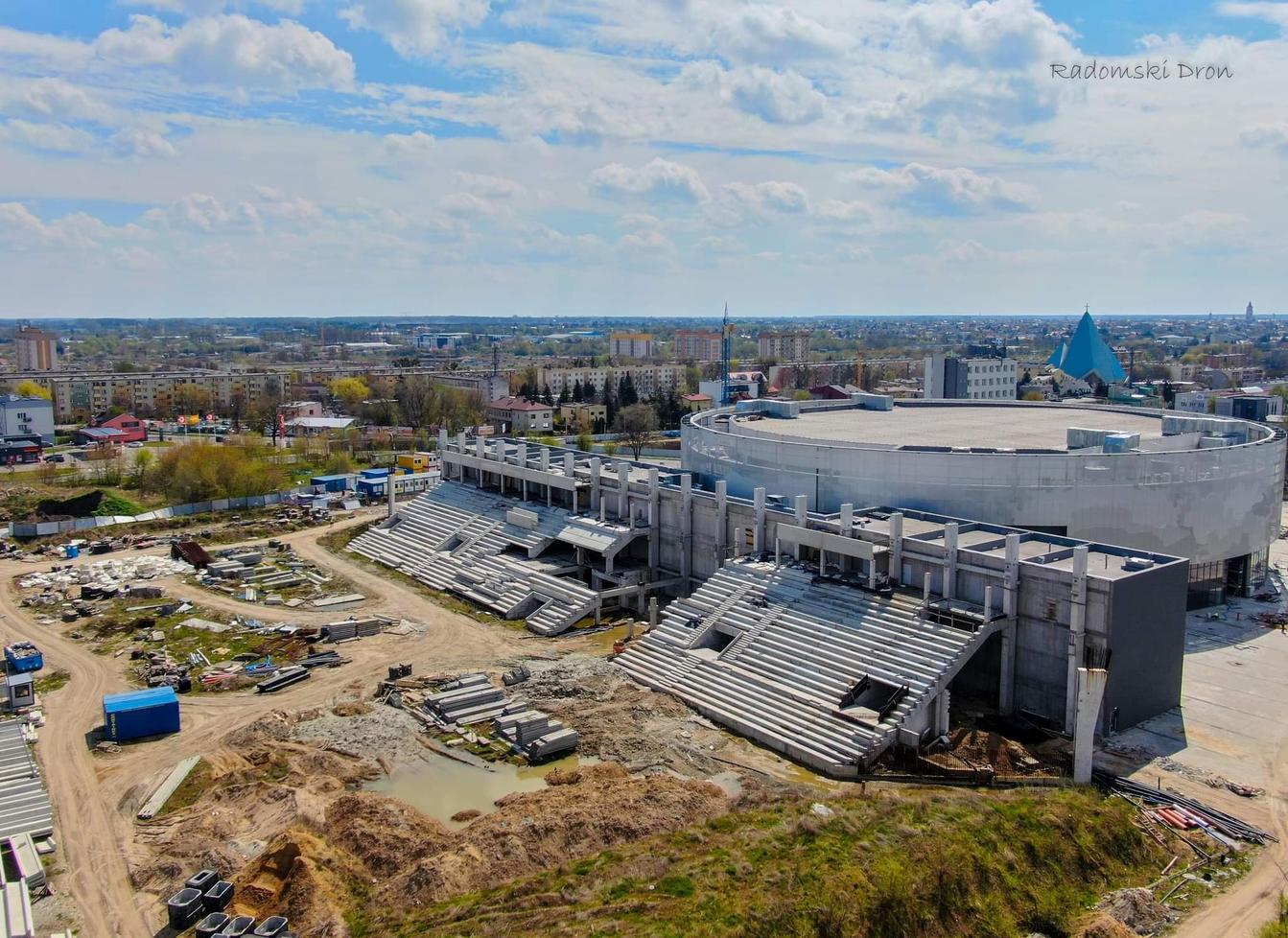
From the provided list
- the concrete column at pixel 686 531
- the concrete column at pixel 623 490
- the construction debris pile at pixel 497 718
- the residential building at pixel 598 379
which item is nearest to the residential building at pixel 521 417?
the residential building at pixel 598 379

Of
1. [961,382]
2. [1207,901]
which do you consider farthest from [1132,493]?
[961,382]

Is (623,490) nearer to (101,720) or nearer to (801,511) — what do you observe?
(801,511)

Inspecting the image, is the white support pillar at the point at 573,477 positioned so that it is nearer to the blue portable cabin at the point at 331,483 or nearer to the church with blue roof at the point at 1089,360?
the blue portable cabin at the point at 331,483

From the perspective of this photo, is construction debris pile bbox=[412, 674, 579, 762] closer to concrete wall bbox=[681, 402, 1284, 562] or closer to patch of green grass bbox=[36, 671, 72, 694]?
patch of green grass bbox=[36, 671, 72, 694]

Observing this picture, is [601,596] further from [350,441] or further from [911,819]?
[350,441]

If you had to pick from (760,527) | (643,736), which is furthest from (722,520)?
(643,736)
